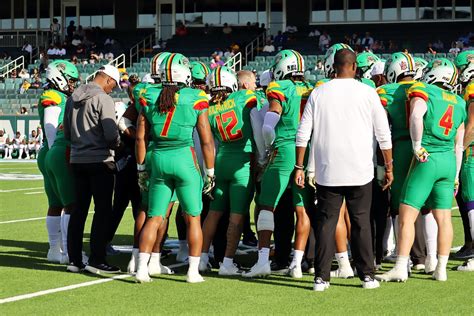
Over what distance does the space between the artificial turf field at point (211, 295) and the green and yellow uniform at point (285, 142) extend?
2.37 feet

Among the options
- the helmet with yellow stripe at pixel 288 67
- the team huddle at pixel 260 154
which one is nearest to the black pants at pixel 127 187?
the team huddle at pixel 260 154

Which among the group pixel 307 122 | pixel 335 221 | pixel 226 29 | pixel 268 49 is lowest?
pixel 335 221

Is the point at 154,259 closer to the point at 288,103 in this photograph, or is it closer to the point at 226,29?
the point at 288,103

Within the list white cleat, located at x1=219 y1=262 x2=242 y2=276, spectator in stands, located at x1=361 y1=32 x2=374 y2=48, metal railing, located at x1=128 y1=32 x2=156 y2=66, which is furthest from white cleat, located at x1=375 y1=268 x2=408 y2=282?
metal railing, located at x1=128 y1=32 x2=156 y2=66

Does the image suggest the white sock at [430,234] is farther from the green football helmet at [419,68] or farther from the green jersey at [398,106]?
the green football helmet at [419,68]

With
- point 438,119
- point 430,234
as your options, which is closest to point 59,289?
point 430,234

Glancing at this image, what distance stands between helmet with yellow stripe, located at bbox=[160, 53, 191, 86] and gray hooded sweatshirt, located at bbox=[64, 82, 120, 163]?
0.67m

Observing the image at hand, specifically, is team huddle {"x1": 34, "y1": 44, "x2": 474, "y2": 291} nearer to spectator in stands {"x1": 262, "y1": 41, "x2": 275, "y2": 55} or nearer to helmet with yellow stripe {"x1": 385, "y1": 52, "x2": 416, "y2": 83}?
helmet with yellow stripe {"x1": 385, "y1": 52, "x2": 416, "y2": 83}

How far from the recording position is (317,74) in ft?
100

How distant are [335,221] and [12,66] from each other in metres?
35.1

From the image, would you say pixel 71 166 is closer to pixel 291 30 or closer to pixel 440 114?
pixel 440 114

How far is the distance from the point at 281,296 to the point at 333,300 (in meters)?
0.42

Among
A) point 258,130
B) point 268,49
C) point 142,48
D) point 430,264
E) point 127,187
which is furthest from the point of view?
point 142,48

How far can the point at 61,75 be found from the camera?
8.84m
